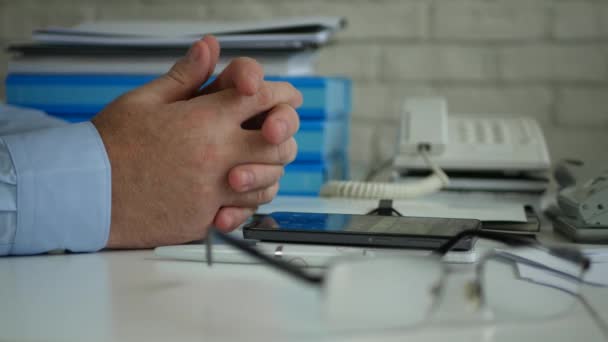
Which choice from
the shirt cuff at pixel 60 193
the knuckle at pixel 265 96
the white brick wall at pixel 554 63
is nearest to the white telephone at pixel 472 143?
the white brick wall at pixel 554 63

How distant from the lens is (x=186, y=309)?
46cm

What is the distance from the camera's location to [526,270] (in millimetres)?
541

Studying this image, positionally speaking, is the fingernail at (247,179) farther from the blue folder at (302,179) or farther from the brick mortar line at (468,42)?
the brick mortar line at (468,42)

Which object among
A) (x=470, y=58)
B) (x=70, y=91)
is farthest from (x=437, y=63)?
(x=70, y=91)

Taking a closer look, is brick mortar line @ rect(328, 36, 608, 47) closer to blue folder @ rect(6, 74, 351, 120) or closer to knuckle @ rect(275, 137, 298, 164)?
blue folder @ rect(6, 74, 351, 120)

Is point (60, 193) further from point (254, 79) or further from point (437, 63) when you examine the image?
point (437, 63)

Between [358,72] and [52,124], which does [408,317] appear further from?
[358,72]

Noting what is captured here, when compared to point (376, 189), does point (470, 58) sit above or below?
above

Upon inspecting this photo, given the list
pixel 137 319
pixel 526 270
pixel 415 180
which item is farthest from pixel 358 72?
pixel 137 319

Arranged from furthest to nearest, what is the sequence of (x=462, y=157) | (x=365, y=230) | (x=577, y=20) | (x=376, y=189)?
(x=577, y=20)
(x=462, y=157)
(x=376, y=189)
(x=365, y=230)

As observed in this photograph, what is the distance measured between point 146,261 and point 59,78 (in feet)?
1.79

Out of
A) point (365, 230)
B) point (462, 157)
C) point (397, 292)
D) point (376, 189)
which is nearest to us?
point (397, 292)

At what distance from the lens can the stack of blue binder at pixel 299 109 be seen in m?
1.00

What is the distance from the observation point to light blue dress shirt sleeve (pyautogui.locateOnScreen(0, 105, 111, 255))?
623 millimetres
